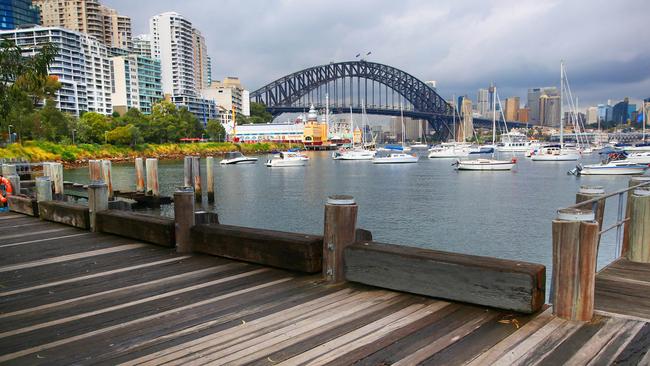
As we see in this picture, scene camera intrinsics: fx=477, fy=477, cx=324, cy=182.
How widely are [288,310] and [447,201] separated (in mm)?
27085

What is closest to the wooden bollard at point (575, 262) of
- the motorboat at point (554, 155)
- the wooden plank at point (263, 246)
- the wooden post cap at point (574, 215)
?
the wooden post cap at point (574, 215)

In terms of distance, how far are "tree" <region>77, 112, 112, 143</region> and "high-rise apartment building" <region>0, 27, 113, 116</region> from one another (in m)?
42.0

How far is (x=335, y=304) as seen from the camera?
4.65m

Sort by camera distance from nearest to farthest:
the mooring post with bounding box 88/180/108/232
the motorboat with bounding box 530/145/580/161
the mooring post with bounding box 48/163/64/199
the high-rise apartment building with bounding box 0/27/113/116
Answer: the mooring post with bounding box 88/180/108/232
the mooring post with bounding box 48/163/64/199
the motorboat with bounding box 530/145/580/161
the high-rise apartment building with bounding box 0/27/113/116

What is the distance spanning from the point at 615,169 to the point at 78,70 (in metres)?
143

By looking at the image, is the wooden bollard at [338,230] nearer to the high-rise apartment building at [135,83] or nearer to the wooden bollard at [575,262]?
the wooden bollard at [575,262]

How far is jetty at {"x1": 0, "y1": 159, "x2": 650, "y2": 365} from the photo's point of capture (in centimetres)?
362

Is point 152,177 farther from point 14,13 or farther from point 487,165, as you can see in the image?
point 14,13

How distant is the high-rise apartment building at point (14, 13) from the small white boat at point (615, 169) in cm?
20313

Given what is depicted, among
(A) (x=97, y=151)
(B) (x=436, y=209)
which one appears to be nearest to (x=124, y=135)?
(A) (x=97, y=151)

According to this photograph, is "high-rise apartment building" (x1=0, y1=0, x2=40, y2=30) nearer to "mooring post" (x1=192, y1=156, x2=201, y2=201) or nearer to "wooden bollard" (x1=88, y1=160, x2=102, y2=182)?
"mooring post" (x1=192, y1=156, x2=201, y2=201)

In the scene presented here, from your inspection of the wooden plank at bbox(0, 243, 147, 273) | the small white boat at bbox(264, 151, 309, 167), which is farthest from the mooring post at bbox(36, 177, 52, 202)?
the small white boat at bbox(264, 151, 309, 167)

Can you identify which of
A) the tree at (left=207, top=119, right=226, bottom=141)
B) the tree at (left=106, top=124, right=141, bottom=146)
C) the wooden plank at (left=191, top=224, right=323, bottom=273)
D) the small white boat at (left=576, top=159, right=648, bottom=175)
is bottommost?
the small white boat at (left=576, top=159, right=648, bottom=175)

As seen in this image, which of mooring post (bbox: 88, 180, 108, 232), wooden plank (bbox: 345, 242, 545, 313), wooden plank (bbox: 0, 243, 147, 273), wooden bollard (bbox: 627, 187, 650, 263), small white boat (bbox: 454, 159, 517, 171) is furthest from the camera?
small white boat (bbox: 454, 159, 517, 171)
